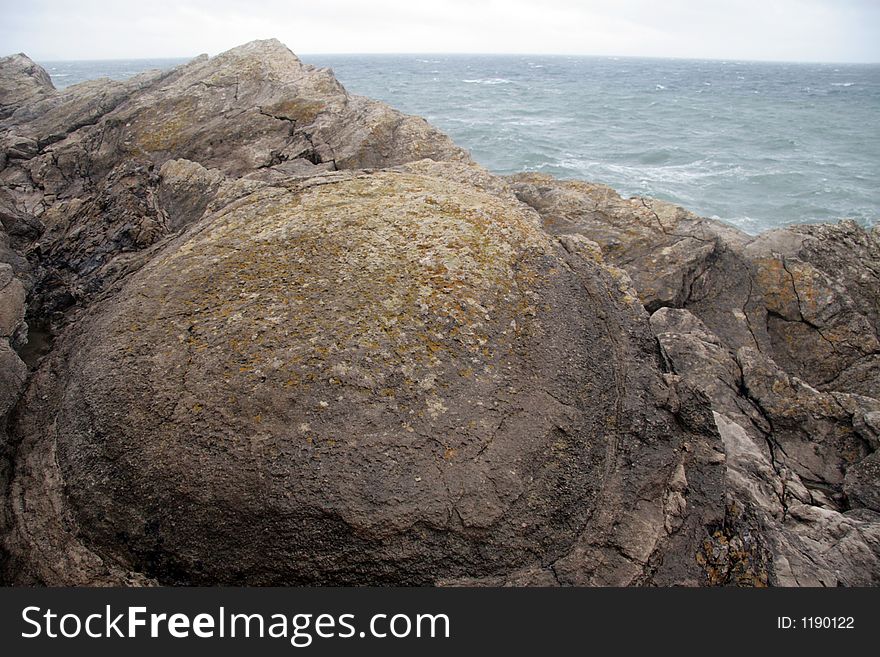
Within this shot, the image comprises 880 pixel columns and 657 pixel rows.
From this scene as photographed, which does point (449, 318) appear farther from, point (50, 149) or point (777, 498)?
point (50, 149)

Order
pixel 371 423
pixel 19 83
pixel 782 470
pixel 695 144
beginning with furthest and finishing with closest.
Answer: pixel 695 144 < pixel 19 83 < pixel 782 470 < pixel 371 423

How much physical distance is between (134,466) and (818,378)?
883 cm

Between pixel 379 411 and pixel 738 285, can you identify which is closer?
pixel 379 411

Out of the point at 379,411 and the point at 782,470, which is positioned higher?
the point at 379,411

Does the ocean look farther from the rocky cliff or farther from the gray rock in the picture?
the rocky cliff

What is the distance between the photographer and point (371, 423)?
416 centimetres

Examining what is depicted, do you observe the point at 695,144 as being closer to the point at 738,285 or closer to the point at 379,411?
the point at 738,285

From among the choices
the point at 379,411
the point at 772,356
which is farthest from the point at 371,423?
the point at 772,356

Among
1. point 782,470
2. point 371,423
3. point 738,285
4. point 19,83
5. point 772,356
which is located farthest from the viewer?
point 19,83

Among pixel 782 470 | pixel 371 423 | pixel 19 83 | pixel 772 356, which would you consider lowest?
pixel 782 470

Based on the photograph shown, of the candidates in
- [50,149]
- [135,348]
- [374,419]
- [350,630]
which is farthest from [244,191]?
[50,149]

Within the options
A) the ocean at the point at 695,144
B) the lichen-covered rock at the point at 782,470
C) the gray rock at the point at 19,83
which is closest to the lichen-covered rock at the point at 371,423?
the lichen-covered rock at the point at 782,470

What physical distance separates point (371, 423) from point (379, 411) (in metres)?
0.11

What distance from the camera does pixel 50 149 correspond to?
1001cm
